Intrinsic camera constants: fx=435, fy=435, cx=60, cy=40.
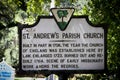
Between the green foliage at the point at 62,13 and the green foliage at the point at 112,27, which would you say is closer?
the green foliage at the point at 62,13

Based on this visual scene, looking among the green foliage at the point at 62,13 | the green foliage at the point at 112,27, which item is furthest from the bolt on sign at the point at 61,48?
the green foliage at the point at 112,27

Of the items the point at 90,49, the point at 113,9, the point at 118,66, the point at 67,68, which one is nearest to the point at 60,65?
the point at 67,68

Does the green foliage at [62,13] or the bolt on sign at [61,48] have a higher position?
the green foliage at [62,13]

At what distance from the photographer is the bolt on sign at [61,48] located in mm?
5391

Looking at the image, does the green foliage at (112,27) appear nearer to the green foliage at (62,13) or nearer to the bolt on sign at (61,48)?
the bolt on sign at (61,48)

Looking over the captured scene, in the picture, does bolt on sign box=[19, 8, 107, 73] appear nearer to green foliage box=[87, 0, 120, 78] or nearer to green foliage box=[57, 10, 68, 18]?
green foliage box=[57, 10, 68, 18]

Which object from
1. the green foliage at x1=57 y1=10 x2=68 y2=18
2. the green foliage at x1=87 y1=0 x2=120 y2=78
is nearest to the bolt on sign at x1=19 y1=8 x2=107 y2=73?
the green foliage at x1=57 y1=10 x2=68 y2=18

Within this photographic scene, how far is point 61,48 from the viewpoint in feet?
17.7

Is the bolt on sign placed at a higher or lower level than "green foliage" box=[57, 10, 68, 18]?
lower

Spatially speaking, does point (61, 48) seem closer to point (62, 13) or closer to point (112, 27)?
point (62, 13)

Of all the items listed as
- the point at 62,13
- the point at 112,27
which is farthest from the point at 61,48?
the point at 112,27

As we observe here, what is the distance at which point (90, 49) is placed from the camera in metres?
5.42

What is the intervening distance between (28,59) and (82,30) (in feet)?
2.51

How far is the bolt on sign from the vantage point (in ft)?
17.7
